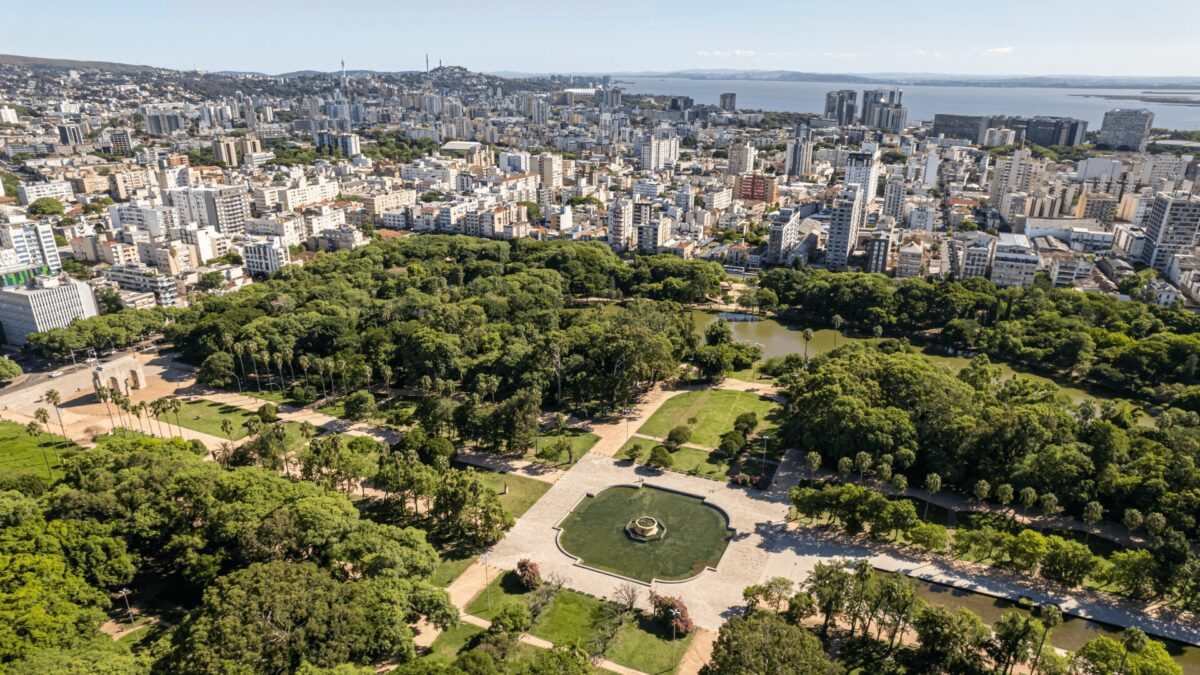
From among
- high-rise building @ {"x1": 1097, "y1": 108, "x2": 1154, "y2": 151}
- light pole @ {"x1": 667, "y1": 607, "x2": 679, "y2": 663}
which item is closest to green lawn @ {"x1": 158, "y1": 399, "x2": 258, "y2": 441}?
light pole @ {"x1": 667, "y1": 607, "x2": 679, "y2": 663}

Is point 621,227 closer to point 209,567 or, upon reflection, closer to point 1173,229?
point 1173,229

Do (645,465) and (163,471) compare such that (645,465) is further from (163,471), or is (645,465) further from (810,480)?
(163,471)

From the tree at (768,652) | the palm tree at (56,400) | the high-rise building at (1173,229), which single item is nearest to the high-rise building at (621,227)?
the high-rise building at (1173,229)

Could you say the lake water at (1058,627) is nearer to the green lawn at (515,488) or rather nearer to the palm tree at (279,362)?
the green lawn at (515,488)

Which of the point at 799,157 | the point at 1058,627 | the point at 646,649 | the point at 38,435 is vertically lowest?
the point at 38,435

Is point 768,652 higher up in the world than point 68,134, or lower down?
lower down

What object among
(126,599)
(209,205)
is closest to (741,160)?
(209,205)

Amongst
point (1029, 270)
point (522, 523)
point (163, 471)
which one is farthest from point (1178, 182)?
point (163, 471)
